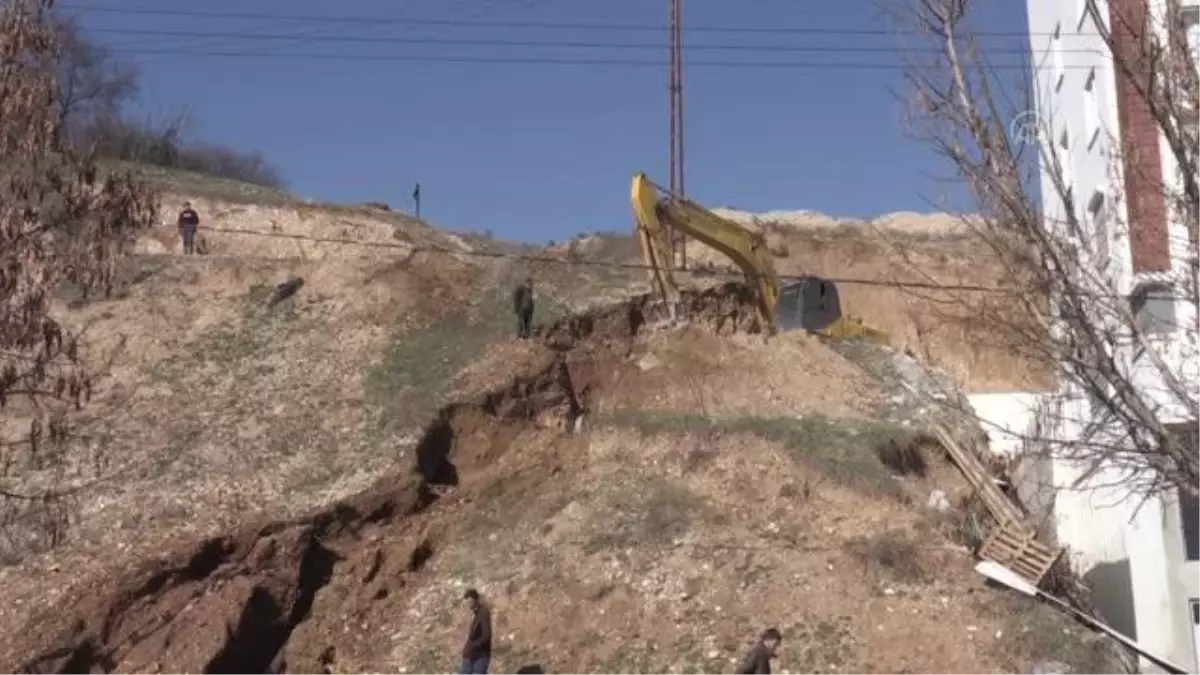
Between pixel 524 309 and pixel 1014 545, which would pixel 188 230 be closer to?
pixel 524 309

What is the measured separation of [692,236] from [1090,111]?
7.91 meters

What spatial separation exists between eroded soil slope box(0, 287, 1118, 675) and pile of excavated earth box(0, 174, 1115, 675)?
4 centimetres

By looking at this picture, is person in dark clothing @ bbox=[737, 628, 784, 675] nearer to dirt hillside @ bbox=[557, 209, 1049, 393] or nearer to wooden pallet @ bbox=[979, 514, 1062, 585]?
wooden pallet @ bbox=[979, 514, 1062, 585]

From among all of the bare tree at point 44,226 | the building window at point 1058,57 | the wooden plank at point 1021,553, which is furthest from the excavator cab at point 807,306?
the bare tree at point 44,226

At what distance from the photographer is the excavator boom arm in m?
21.8

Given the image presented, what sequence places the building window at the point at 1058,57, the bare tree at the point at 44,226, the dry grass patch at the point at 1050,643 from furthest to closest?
the building window at the point at 1058,57 → the dry grass patch at the point at 1050,643 → the bare tree at the point at 44,226

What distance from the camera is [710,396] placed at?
2200 centimetres

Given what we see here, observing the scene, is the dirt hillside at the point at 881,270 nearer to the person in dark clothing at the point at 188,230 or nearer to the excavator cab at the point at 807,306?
the excavator cab at the point at 807,306

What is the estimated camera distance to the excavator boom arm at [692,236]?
21797mm

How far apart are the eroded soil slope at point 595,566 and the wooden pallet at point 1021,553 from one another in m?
0.52

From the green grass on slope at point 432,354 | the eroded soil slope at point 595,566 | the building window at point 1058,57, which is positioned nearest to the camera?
the eroded soil slope at point 595,566

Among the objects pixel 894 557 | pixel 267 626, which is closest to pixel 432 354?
pixel 267 626

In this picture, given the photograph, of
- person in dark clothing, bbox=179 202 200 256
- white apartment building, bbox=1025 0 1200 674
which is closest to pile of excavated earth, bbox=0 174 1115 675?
white apartment building, bbox=1025 0 1200 674

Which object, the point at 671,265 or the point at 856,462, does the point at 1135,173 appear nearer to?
the point at 856,462
